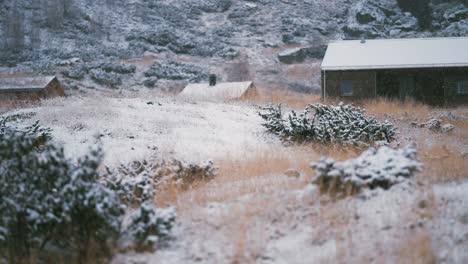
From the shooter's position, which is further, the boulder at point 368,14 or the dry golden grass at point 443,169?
the boulder at point 368,14

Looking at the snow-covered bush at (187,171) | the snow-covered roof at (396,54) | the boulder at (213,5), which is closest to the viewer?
the snow-covered bush at (187,171)

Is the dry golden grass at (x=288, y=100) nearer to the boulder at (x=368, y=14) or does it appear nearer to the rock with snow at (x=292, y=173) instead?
the rock with snow at (x=292, y=173)

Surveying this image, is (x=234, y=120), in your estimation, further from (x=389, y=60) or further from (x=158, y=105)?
(x=389, y=60)

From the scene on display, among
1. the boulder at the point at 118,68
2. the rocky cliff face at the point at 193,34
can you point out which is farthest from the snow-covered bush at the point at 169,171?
the boulder at the point at 118,68

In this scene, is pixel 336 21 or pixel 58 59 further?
pixel 336 21

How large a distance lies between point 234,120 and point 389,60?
1505 centimetres

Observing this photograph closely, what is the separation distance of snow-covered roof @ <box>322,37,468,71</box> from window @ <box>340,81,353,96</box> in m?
1.00

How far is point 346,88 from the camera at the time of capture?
29531mm

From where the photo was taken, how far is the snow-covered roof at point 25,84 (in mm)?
30334

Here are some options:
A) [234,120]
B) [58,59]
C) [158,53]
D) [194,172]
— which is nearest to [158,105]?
[234,120]

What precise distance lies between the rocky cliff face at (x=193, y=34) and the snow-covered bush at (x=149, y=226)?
38927mm

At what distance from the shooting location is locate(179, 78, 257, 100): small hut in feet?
112

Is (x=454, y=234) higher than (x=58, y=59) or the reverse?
higher

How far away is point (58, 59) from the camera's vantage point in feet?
162
